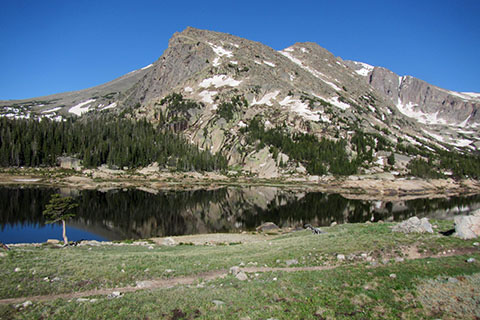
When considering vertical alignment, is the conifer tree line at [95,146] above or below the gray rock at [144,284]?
above

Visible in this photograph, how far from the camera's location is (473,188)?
124m

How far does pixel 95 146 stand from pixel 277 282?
144m

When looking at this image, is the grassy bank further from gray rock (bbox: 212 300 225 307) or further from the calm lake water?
the calm lake water

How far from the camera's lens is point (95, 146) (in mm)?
137625

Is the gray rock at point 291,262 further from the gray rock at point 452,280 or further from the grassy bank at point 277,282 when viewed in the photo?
the gray rock at point 452,280

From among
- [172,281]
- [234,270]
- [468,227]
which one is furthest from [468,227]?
[172,281]

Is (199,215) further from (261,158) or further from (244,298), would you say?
(261,158)

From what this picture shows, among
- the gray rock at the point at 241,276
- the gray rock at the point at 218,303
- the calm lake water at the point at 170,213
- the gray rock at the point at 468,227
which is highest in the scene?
the gray rock at the point at 468,227

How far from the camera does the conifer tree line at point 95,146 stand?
393 feet

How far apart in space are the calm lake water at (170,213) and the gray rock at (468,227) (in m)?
32.4

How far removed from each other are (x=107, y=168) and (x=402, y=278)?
13260 centimetres

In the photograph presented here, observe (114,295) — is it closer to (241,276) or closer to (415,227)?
(241,276)

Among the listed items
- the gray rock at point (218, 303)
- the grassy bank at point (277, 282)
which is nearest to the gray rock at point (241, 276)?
the grassy bank at point (277, 282)


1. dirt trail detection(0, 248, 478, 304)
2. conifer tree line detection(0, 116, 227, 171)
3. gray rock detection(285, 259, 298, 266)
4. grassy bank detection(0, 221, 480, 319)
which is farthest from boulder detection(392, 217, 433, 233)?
conifer tree line detection(0, 116, 227, 171)
